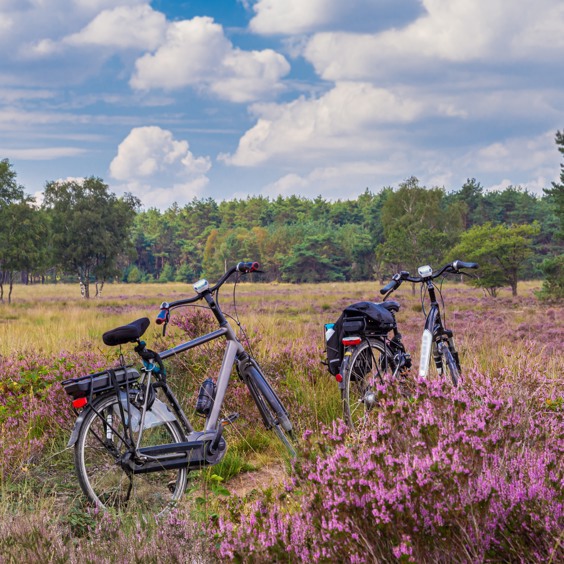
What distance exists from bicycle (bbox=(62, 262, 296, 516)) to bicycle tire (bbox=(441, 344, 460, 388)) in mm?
1591

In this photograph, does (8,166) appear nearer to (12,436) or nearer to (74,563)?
(12,436)

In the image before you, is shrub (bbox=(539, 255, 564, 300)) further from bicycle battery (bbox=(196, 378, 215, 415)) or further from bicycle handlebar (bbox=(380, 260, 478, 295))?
bicycle battery (bbox=(196, 378, 215, 415))

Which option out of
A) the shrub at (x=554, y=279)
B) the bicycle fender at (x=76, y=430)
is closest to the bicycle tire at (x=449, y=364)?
the bicycle fender at (x=76, y=430)

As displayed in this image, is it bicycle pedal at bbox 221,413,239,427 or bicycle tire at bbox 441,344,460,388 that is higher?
bicycle tire at bbox 441,344,460,388

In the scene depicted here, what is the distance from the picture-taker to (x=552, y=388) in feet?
19.9

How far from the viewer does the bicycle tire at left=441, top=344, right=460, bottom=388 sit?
563cm

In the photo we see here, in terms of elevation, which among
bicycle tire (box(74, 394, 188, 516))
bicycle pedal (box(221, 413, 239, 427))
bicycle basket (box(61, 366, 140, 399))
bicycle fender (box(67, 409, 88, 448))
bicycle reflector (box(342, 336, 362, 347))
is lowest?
bicycle tire (box(74, 394, 188, 516))

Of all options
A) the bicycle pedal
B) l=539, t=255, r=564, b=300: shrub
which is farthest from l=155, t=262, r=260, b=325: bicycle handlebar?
l=539, t=255, r=564, b=300: shrub

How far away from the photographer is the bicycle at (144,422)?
409cm

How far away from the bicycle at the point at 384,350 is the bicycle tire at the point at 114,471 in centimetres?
144

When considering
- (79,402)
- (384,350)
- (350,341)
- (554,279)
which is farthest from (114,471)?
(554,279)

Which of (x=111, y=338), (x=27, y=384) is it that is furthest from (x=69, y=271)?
(x=111, y=338)

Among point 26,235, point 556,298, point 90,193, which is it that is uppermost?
point 90,193

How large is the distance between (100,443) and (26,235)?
42.2m
